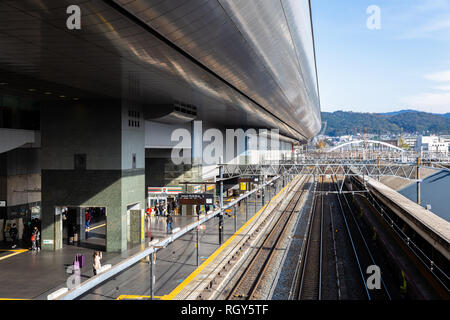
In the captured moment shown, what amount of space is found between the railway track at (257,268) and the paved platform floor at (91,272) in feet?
6.44

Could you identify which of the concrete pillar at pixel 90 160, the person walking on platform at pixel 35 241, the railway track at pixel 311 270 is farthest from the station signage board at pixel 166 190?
the railway track at pixel 311 270

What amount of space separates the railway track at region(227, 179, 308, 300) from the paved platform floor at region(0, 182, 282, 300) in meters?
1.96

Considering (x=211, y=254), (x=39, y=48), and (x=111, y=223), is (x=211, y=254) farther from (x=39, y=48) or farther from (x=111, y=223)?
(x=39, y=48)

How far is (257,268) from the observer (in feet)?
52.7

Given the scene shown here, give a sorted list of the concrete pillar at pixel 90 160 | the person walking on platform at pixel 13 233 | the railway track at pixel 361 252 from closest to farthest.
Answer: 1. the railway track at pixel 361 252
2. the concrete pillar at pixel 90 160
3. the person walking on platform at pixel 13 233

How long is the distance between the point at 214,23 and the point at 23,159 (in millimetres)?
16749

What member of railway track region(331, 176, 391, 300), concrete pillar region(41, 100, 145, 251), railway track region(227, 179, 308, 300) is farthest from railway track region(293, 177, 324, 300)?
concrete pillar region(41, 100, 145, 251)

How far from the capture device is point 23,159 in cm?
2005

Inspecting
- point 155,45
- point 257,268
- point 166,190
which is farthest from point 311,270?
point 155,45

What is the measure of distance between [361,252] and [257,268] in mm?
A: 6986

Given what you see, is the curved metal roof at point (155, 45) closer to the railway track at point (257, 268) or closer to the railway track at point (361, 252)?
the railway track at point (257, 268)

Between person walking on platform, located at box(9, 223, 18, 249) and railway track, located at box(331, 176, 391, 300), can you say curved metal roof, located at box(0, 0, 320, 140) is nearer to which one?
person walking on platform, located at box(9, 223, 18, 249)

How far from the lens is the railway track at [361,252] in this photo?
43.6ft
